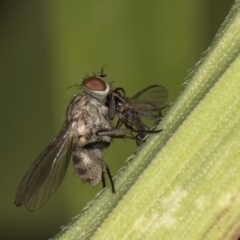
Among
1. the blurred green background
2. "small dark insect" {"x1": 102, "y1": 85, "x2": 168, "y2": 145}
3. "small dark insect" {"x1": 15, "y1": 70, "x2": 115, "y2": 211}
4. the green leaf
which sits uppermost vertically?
the green leaf

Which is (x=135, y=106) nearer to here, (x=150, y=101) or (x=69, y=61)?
(x=150, y=101)

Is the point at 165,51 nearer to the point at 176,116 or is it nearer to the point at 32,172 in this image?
the point at 32,172

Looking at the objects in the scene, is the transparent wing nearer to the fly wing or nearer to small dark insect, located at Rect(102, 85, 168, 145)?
small dark insect, located at Rect(102, 85, 168, 145)

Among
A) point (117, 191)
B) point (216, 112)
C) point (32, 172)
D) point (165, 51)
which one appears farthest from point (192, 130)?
point (165, 51)

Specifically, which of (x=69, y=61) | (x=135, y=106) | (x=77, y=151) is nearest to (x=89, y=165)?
(x=77, y=151)

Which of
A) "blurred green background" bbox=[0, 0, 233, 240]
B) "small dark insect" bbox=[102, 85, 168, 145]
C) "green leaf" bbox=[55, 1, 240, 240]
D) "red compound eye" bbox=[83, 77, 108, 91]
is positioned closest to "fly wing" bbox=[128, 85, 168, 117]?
"small dark insect" bbox=[102, 85, 168, 145]

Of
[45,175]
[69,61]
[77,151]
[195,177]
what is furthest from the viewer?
[69,61]

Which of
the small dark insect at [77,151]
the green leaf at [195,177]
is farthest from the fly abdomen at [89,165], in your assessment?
the green leaf at [195,177]
